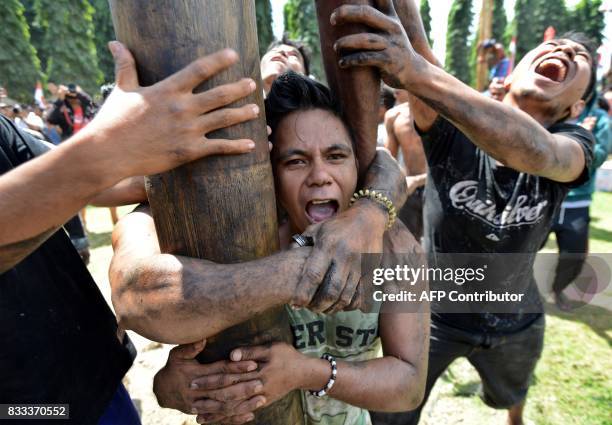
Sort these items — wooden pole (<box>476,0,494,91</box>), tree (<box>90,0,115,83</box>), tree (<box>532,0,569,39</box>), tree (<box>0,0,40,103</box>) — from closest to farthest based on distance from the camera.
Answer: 1. wooden pole (<box>476,0,494,91</box>)
2. tree (<box>0,0,40,103</box>)
3. tree (<box>532,0,569,39</box>)
4. tree (<box>90,0,115,83</box>)

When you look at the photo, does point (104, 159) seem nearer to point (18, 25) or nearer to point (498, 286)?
point (498, 286)

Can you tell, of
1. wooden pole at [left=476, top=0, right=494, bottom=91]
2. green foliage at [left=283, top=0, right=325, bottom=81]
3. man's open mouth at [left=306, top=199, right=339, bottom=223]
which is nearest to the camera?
man's open mouth at [left=306, top=199, right=339, bottom=223]

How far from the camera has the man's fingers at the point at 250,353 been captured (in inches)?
44.1

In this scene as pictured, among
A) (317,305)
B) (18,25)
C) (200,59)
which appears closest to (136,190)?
(200,59)

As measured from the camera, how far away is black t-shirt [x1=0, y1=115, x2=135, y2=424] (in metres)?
1.36

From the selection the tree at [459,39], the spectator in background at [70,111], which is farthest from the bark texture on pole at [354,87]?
the tree at [459,39]

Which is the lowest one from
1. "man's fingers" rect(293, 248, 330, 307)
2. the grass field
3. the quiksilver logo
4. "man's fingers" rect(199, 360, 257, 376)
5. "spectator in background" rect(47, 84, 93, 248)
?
the grass field

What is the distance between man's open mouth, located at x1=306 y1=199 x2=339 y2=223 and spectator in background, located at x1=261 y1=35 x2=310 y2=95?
246 centimetres

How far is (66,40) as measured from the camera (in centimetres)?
3038

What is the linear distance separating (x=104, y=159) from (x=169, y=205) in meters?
0.22

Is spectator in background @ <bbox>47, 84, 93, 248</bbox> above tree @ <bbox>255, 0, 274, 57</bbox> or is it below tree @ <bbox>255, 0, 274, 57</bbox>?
below

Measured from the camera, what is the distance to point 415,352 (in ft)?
4.75

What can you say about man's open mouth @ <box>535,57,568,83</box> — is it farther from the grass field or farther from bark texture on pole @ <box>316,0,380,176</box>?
the grass field

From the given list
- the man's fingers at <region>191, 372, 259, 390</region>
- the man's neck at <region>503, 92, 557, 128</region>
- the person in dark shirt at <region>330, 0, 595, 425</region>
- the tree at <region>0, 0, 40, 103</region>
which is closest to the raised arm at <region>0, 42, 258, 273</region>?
the man's fingers at <region>191, 372, 259, 390</region>
